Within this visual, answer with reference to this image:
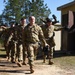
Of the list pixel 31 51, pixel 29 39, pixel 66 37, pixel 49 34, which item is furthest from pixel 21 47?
pixel 66 37

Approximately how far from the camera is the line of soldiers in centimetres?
1041

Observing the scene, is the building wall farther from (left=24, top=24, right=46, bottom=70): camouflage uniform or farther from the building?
(left=24, top=24, right=46, bottom=70): camouflage uniform

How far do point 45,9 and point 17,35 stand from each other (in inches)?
954

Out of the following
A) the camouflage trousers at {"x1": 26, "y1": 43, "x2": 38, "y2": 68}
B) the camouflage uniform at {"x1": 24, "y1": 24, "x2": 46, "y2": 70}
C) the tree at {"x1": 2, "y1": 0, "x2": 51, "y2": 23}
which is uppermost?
the tree at {"x1": 2, "y1": 0, "x2": 51, "y2": 23}

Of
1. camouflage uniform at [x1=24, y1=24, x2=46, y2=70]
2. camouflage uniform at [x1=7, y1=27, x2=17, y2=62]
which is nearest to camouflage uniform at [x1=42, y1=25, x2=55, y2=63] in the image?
camouflage uniform at [x1=7, y1=27, x2=17, y2=62]

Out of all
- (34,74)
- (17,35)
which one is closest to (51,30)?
(17,35)

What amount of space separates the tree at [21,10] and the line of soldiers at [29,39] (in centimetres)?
1972

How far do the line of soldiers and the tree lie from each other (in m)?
19.7

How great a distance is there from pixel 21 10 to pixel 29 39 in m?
24.3

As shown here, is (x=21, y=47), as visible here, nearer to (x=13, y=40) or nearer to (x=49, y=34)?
(x=13, y=40)

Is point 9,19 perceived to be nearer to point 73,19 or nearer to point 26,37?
point 73,19

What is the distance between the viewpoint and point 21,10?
34531 millimetres

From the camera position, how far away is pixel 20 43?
12328mm

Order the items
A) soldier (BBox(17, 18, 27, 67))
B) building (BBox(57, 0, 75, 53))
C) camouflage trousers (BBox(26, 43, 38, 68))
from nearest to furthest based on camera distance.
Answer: camouflage trousers (BBox(26, 43, 38, 68)), soldier (BBox(17, 18, 27, 67)), building (BBox(57, 0, 75, 53))
